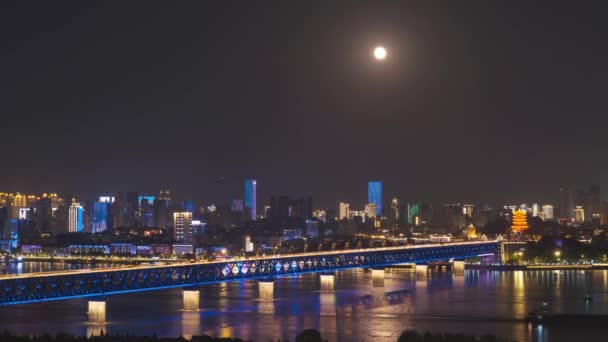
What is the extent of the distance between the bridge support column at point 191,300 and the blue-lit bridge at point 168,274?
0.31 metres

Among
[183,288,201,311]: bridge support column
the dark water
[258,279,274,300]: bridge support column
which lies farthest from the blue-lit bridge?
the dark water

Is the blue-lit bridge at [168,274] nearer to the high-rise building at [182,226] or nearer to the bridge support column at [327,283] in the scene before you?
the bridge support column at [327,283]

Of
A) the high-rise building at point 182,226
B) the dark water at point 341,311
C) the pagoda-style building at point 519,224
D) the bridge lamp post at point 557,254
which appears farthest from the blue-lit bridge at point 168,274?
the high-rise building at point 182,226

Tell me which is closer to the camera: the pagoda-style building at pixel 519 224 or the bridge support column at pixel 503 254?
the bridge support column at pixel 503 254

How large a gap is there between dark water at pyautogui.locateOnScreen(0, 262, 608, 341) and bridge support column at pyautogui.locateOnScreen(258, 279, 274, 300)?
0.60m

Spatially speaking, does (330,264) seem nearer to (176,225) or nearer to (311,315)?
(311,315)

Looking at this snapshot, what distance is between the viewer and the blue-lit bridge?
45.0 metres

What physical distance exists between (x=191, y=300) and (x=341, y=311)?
23.2ft

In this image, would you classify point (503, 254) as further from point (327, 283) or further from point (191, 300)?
point (191, 300)

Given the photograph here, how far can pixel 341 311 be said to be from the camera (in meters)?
51.5

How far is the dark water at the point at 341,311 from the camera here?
4325cm

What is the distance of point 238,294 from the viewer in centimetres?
6256

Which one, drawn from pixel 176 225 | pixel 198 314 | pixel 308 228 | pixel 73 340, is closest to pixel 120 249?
pixel 176 225

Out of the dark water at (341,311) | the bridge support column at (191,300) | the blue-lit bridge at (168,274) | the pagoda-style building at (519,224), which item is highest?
the pagoda-style building at (519,224)
